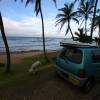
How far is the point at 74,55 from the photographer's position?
7.27 meters

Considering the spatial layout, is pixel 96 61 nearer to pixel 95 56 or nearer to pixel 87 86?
pixel 95 56

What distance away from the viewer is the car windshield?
7.05 metres

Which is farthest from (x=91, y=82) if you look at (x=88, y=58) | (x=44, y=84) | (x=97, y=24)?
(x=97, y=24)

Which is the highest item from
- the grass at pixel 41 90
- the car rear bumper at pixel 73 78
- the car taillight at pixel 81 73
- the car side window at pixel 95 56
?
the car side window at pixel 95 56

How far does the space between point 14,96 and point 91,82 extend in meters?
3.01

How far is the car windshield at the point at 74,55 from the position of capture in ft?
23.1

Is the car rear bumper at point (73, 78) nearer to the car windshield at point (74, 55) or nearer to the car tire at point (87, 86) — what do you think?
the car tire at point (87, 86)

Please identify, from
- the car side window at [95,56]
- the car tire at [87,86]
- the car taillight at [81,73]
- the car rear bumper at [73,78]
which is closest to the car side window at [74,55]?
the car taillight at [81,73]

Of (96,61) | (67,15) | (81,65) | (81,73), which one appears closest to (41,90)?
(81,73)

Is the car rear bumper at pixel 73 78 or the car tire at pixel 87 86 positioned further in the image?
the car tire at pixel 87 86

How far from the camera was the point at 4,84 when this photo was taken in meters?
7.98

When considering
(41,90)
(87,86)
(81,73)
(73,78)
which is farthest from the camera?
(41,90)

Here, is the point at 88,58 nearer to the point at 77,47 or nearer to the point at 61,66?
the point at 77,47

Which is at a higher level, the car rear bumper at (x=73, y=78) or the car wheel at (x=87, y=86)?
the car rear bumper at (x=73, y=78)
